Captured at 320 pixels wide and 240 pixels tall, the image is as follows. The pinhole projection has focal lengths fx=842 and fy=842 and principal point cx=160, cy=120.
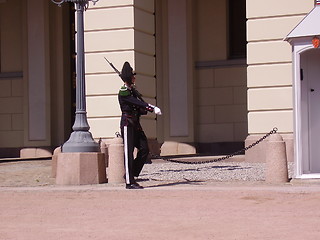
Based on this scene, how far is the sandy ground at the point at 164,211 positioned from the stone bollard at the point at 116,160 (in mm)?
331

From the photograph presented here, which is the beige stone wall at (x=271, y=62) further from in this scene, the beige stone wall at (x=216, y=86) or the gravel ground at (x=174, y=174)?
the beige stone wall at (x=216, y=86)

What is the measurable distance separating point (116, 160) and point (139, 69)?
6177 mm

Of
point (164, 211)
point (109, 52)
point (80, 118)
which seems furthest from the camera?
point (109, 52)

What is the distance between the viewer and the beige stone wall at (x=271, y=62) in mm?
18531

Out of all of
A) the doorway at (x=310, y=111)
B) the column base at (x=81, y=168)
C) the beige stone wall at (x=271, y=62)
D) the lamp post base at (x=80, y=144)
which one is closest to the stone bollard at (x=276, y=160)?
the doorway at (x=310, y=111)

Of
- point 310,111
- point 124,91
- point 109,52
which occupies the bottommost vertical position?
point 310,111

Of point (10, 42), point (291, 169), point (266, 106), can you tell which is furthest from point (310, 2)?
point (10, 42)

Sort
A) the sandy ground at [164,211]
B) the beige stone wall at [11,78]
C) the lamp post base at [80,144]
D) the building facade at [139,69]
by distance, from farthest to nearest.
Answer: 1. the beige stone wall at [11,78]
2. the building facade at [139,69]
3. the lamp post base at [80,144]
4. the sandy ground at [164,211]

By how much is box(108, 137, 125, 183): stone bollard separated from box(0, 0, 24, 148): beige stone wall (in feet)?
38.7

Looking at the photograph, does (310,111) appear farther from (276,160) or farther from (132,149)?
(132,149)

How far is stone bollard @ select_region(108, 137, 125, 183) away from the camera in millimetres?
14609

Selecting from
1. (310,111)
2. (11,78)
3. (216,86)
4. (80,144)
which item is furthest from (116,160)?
(11,78)

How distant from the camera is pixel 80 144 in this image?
49.4 feet

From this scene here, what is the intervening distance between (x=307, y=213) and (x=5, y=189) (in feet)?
19.3
